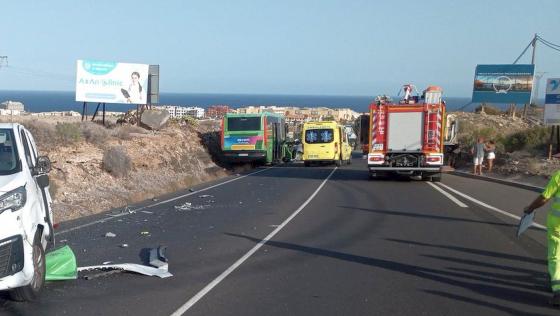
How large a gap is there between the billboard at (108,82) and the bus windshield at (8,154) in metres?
29.0

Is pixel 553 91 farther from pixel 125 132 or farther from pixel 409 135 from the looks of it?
pixel 125 132

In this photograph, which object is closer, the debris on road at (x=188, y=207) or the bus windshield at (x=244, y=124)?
the debris on road at (x=188, y=207)

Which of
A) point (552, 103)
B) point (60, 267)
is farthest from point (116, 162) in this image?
point (552, 103)

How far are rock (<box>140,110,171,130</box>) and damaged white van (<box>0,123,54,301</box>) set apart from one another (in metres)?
29.5

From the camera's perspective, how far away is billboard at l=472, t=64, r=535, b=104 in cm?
5081

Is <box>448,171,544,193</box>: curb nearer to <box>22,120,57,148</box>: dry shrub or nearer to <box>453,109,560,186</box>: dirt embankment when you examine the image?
<box>453,109,560,186</box>: dirt embankment

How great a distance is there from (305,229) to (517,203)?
7718 millimetres

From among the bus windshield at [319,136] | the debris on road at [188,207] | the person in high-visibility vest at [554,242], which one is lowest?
the debris on road at [188,207]

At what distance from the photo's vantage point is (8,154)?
7.51 metres

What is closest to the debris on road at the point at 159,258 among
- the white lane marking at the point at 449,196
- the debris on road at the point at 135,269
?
the debris on road at the point at 135,269

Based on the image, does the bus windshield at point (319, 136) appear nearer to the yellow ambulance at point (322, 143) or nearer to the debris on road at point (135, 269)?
the yellow ambulance at point (322, 143)

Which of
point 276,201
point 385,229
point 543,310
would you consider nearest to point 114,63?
point 276,201

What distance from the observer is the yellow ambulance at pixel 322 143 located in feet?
118

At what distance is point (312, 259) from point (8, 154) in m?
4.45
